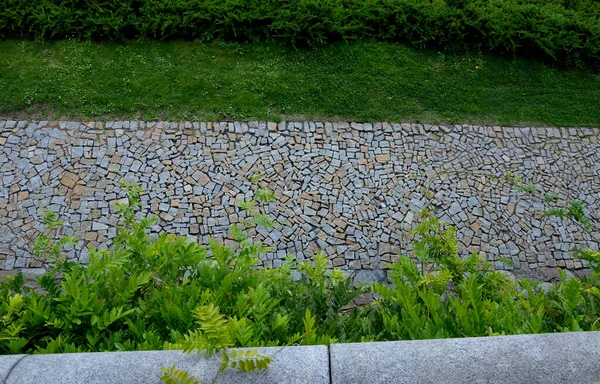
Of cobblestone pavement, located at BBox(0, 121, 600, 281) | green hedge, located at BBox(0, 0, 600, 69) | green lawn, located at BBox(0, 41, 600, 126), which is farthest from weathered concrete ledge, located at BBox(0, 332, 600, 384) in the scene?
green hedge, located at BBox(0, 0, 600, 69)

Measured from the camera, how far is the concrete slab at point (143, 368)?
2.29m

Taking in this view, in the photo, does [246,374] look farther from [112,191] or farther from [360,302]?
[112,191]

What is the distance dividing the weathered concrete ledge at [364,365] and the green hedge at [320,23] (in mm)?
6118

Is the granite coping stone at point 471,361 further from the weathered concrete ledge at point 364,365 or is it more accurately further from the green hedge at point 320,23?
the green hedge at point 320,23

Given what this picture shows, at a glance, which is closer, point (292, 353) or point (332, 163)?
point (292, 353)

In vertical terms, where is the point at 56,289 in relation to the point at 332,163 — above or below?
above

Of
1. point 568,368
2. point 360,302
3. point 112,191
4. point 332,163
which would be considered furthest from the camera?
point 332,163

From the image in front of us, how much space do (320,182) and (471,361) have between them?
4195mm

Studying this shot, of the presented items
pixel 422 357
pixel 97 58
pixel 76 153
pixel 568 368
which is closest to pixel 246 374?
pixel 422 357

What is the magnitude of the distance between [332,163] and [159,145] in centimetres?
206

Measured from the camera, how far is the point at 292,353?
242cm

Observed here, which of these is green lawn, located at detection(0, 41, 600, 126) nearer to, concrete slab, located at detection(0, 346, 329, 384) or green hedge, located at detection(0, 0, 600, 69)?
green hedge, located at detection(0, 0, 600, 69)

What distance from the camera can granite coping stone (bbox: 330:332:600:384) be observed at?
2338mm

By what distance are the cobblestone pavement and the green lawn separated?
0.87 feet
